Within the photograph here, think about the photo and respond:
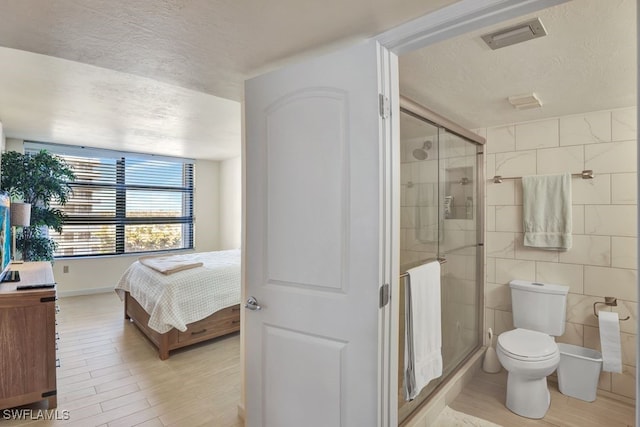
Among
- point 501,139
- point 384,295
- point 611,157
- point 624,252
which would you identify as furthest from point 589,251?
point 384,295

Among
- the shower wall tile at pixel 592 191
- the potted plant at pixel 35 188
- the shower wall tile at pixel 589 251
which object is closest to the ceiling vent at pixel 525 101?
the shower wall tile at pixel 592 191

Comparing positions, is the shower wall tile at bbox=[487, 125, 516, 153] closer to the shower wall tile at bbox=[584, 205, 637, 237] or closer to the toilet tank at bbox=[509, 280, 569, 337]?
the shower wall tile at bbox=[584, 205, 637, 237]

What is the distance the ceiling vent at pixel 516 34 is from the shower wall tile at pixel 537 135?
163 centimetres

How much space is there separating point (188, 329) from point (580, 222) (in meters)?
3.60

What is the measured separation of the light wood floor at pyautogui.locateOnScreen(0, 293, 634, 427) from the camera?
2215 millimetres

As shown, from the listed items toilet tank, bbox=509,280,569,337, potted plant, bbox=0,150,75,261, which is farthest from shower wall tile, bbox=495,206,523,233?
potted plant, bbox=0,150,75,261

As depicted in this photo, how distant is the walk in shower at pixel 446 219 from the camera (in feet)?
6.53

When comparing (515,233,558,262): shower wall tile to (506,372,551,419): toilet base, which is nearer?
(506,372,551,419): toilet base

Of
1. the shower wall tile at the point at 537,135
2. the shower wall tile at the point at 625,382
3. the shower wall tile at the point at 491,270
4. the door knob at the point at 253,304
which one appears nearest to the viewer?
the door knob at the point at 253,304

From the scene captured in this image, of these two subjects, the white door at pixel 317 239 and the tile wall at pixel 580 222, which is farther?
the tile wall at pixel 580 222

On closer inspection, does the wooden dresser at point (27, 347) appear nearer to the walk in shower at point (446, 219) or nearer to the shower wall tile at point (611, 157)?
the walk in shower at point (446, 219)

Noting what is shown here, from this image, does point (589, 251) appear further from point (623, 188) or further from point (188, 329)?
point (188, 329)

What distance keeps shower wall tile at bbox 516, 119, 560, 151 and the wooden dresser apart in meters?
3.89

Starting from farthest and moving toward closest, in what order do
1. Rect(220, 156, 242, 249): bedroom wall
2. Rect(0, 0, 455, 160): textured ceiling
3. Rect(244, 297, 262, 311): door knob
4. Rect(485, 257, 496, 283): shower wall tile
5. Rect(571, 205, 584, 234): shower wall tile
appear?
Rect(220, 156, 242, 249): bedroom wall < Rect(485, 257, 496, 283): shower wall tile < Rect(571, 205, 584, 234): shower wall tile < Rect(244, 297, 262, 311): door knob < Rect(0, 0, 455, 160): textured ceiling
